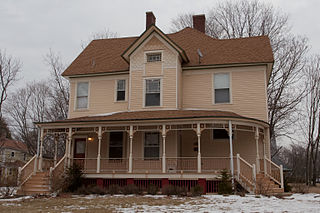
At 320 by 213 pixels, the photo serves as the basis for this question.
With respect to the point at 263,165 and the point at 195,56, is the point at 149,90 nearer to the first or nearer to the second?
the point at 195,56

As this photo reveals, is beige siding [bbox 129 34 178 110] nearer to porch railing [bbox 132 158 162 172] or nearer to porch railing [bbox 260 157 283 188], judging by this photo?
porch railing [bbox 132 158 162 172]

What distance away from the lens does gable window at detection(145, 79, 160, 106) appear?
19047mm

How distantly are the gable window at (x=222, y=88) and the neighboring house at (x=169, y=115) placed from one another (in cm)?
5

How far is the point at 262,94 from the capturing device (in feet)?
59.9

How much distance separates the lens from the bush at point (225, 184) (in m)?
14.4

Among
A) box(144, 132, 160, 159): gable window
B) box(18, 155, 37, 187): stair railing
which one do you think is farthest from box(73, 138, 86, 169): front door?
box(144, 132, 160, 159): gable window

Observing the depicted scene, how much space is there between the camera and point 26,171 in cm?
1677

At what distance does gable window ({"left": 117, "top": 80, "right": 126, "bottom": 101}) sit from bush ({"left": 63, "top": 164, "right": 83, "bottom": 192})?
214 inches

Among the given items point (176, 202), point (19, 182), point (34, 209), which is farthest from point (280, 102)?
point (34, 209)

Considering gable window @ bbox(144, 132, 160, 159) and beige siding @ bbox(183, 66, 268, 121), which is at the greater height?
beige siding @ bbox(183, 66, 268, 121)

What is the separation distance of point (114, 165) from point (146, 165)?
1707mm

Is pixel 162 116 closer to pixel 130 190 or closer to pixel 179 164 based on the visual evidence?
pixel 179 164

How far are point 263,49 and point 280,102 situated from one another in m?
9.33

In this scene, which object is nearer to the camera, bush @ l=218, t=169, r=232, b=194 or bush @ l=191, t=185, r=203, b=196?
bush @ l=191, t=185, r=203, b=196
